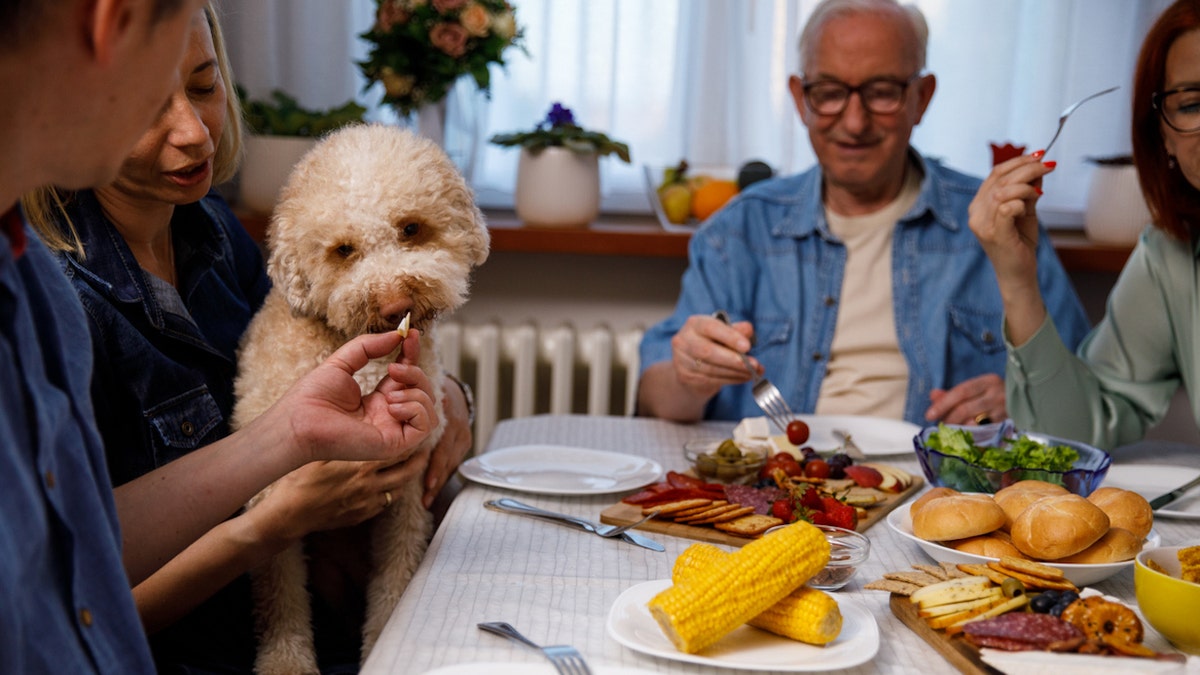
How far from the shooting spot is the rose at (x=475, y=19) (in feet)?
7.89

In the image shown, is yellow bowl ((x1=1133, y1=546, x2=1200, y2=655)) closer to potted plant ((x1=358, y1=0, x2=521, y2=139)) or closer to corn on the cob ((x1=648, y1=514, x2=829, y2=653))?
corn on the cob ((x1=648, y1=514, x2=829, y2=653))

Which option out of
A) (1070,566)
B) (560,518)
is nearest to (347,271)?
(560,518)

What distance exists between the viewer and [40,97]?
67 centimetres

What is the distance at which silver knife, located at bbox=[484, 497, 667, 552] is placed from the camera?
1145mm

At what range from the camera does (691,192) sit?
2688 millimetres

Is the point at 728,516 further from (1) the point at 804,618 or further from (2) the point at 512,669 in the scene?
(2) the point at 512,669

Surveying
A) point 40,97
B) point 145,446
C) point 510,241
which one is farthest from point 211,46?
point 510,241

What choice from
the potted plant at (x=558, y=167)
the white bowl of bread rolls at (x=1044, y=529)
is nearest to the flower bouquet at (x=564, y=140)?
the potted plant at (x=558, y=167)

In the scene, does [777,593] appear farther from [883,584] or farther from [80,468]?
[80,468]

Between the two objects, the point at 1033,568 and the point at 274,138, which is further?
the point at 274,138

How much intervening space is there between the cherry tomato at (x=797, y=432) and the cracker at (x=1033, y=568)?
525 millimetres

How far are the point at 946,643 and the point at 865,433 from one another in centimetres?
84

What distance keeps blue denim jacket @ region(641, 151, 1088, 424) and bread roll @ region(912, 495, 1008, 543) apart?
102 cm

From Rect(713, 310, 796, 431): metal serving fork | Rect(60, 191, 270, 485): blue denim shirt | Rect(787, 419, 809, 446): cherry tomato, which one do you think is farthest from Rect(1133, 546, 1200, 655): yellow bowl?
Rect(60, 191, 270, 485): blue denim shirt
